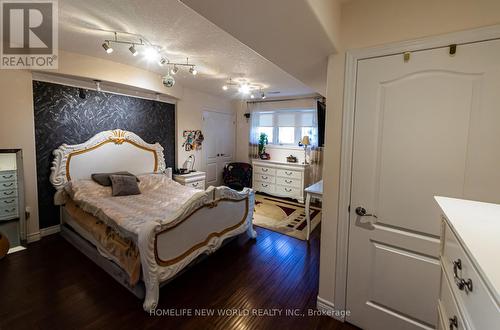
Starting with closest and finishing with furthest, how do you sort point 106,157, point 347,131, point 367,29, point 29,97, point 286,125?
point 367,29
point 347,131
point 29,97
point 106,157
point 286,125

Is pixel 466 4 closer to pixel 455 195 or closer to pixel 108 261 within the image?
pixel 455 195

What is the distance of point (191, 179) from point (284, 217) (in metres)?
1.99

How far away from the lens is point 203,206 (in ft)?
7.36

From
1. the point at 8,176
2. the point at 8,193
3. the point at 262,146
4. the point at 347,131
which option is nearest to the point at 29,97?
the point at 8,176

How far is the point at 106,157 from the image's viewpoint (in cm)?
342

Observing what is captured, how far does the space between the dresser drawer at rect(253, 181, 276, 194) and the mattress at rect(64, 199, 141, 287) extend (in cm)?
361

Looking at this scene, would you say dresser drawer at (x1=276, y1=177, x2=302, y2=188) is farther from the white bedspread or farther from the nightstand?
the white bedspread

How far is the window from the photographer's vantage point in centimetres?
506

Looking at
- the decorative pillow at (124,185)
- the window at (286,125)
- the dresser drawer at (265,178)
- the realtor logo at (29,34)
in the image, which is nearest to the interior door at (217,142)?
the window at (286,125)

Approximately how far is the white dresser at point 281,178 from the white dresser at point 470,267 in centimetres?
381

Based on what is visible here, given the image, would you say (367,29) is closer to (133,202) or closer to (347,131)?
(347,131)

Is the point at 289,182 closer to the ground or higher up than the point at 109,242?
higher up

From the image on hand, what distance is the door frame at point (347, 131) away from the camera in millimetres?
1308

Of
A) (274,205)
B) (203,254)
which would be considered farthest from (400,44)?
(274,205)
